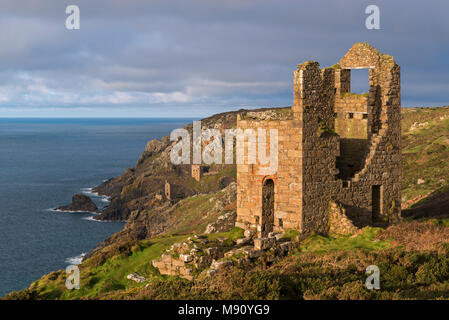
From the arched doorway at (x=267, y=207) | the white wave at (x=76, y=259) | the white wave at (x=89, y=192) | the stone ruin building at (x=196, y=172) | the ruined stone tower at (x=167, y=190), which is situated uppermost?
the arched doorway at (x=267, y=207)

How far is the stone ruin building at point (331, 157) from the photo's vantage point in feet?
68.2

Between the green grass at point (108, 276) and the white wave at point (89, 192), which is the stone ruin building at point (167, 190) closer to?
the white wave at point (89, 192)

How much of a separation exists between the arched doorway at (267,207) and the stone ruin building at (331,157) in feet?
0.14

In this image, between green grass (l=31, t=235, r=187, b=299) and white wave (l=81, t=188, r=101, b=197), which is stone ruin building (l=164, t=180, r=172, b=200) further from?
green grass (l=31, t=235, r=187, b=299)

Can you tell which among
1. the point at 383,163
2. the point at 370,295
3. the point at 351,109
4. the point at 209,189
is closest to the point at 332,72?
the point at 351,109

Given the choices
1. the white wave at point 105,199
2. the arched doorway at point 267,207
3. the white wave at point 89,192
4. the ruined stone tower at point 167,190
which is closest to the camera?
the arched doorway at point 267,207

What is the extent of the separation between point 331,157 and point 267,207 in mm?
3453

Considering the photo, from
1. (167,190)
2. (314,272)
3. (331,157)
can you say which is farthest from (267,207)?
(167,190)

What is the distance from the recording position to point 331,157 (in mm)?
21375

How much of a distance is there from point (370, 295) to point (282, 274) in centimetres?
306

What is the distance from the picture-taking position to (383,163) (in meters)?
23.0

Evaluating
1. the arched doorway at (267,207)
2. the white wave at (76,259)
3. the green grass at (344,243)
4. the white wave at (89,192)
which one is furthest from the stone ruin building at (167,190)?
the green grass at (344,243)
